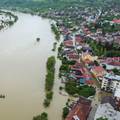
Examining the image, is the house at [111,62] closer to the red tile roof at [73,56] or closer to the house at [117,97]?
the red tile roof at [73,56]

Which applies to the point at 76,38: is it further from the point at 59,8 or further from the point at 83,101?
the point at 59,8

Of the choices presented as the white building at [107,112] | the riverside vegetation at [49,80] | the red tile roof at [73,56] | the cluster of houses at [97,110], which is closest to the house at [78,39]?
the red tile roof at [73,56]

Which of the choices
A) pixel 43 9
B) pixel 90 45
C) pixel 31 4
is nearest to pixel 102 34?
pixel 90 45

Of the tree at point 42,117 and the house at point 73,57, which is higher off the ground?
the house at point 73,57

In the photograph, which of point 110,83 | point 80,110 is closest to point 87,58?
point 110,83

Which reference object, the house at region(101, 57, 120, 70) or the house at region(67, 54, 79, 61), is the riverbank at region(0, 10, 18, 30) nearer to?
the house at region(67, 54, 79, 61)

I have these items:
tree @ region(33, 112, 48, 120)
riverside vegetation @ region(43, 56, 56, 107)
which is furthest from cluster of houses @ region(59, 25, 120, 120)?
riverside vegetation @ region(43, 56, 56, 107)

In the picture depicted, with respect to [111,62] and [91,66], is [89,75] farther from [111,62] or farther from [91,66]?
[111,62]
